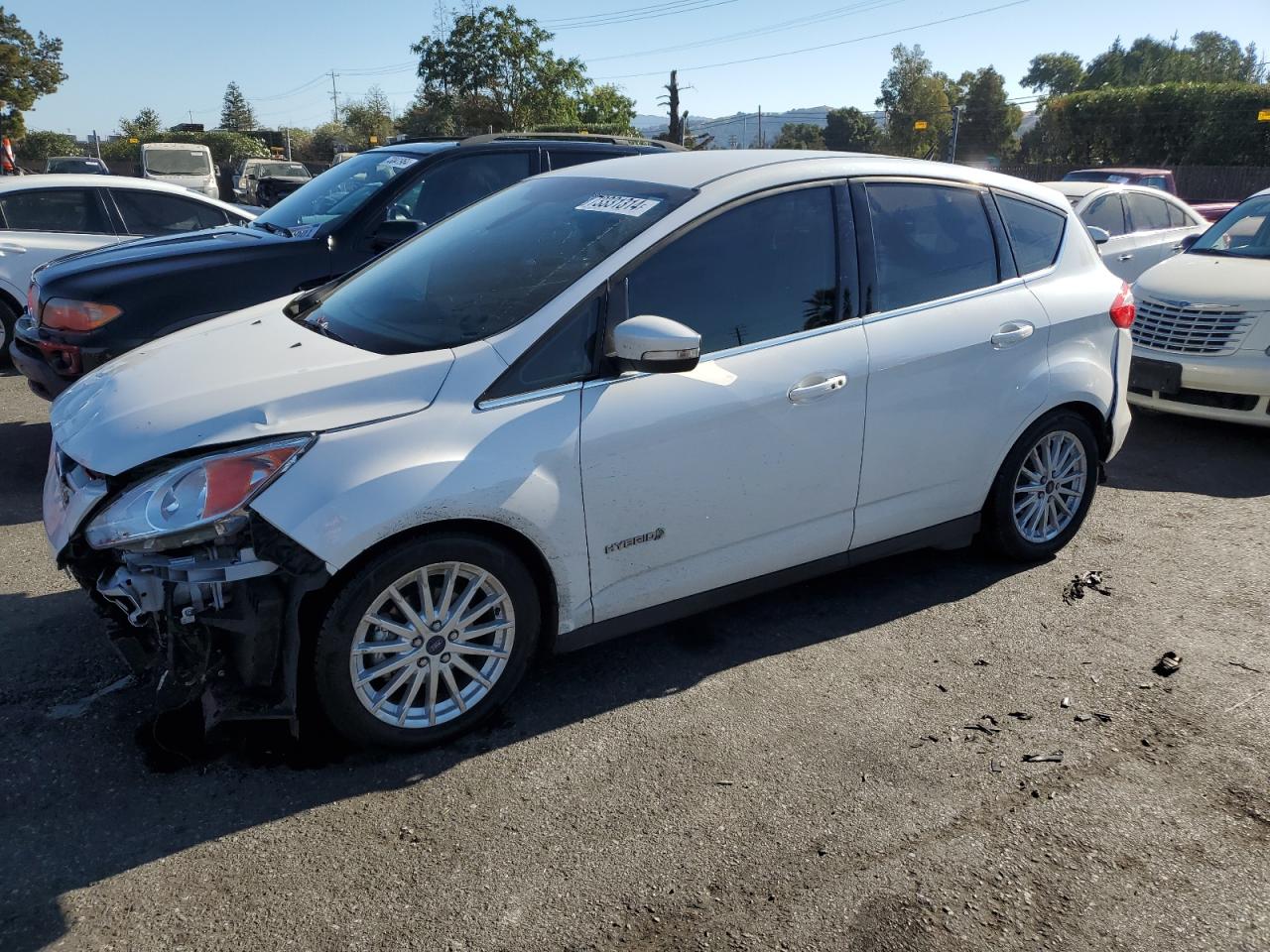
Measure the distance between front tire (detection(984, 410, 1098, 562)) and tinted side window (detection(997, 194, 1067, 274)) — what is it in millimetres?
716

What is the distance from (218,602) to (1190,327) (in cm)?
691

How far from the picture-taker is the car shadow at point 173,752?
2756 mm

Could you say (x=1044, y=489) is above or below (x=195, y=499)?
below

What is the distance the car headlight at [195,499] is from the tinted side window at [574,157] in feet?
15.3

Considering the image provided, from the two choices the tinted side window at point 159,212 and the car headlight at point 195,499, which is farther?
the tinted side window at point 159,212

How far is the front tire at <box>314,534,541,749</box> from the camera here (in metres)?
3.00

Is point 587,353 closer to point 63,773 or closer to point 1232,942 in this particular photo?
point 63,773

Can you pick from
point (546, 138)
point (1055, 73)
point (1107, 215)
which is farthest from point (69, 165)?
point (1055, 73)

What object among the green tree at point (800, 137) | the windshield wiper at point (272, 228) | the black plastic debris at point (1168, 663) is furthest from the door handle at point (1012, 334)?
the green tree at point (800, 137)

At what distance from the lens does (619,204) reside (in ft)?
12.5

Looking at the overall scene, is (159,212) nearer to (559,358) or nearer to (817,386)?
(559,358)

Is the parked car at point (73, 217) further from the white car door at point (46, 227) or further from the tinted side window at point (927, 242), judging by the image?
the tinted side window at point (927, 242)

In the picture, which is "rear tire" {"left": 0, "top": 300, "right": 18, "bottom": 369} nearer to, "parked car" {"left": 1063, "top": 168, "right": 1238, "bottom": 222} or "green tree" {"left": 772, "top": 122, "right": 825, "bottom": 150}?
"parked car" {"left": 1063, "top": 168, "right": 1238, "bottom": 222}

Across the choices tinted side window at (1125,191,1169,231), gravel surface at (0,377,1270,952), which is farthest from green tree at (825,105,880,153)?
gravel surface at (0,377,1270,952)
